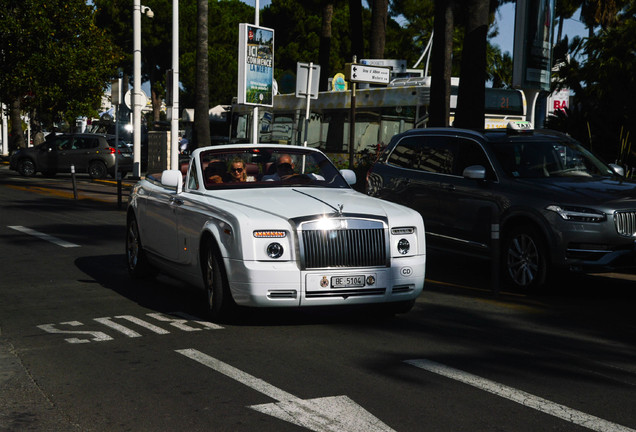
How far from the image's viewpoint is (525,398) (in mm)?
5734

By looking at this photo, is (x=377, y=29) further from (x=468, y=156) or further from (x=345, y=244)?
(x=345, y=244)

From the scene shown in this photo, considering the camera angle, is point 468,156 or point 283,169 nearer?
point 283,169

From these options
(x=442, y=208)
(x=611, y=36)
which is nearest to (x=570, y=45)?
(x=611, y=36)

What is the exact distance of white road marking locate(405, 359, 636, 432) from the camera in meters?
5.19

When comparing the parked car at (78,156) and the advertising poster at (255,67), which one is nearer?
the advertising poster at (255,67)

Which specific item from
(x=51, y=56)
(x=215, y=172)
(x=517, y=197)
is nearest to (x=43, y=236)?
(x=215, y=172)

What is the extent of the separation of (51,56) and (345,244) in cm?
4007

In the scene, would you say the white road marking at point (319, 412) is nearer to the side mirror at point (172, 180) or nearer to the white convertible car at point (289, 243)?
the white convertible car at point (289, 243)

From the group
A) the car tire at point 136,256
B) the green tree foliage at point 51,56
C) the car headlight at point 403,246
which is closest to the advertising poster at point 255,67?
the car tire at point 136,256

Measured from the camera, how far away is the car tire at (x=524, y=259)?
10273mm

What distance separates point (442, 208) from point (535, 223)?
5.61 feet

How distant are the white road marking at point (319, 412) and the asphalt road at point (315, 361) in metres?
0.01

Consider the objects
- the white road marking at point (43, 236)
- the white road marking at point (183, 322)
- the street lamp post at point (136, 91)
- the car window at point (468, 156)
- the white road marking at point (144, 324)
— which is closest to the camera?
the white road marking at point (144, 324)

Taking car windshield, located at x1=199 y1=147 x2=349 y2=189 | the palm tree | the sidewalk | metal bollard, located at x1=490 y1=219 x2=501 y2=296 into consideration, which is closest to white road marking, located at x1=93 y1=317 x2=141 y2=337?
car windshield, located at x1=199 y1=147 x2=349 y2=189
